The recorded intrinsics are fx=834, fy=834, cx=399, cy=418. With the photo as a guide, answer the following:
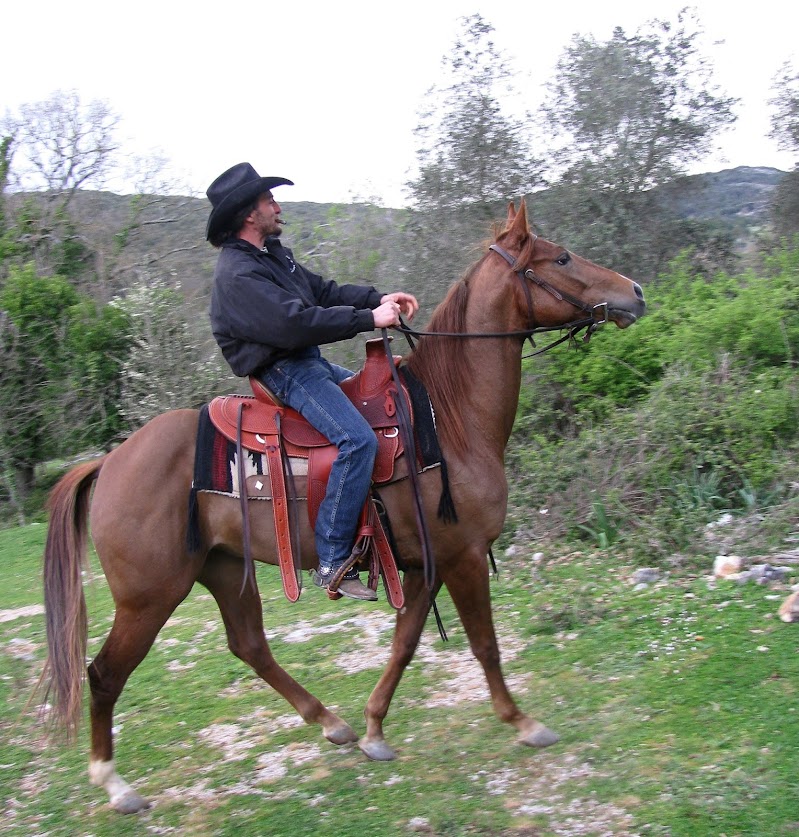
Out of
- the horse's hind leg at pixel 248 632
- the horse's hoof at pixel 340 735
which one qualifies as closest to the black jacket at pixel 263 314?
the horse's hind leg at pixel 248 632

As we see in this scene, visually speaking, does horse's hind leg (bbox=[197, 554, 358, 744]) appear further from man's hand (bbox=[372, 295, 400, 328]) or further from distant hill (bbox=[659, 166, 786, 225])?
distant hill (bbox=[659, 166, 786, 225])

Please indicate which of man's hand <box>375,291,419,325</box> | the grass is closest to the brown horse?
man's hand <box>375,291,419,325</box>

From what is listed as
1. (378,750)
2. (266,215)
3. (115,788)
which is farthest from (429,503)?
(115,788)

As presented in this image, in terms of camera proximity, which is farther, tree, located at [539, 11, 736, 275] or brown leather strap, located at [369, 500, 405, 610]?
tree, located at [539, 11, 736, 275]

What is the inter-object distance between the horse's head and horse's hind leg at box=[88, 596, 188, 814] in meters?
2.31

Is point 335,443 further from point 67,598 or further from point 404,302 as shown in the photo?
point 67,598

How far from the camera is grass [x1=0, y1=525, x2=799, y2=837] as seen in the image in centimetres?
344

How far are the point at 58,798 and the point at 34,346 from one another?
40.1 ft

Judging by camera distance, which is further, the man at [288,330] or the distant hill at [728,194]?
the distant hill at [728,194]

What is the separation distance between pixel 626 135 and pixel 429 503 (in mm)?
8350

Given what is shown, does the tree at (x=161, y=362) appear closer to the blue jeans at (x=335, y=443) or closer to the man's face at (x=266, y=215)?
the man's face at (x=266, y=215)

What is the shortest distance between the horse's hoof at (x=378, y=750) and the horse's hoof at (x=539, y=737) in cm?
67

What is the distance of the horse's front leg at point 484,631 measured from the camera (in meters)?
4.04

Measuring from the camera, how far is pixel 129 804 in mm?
3963
